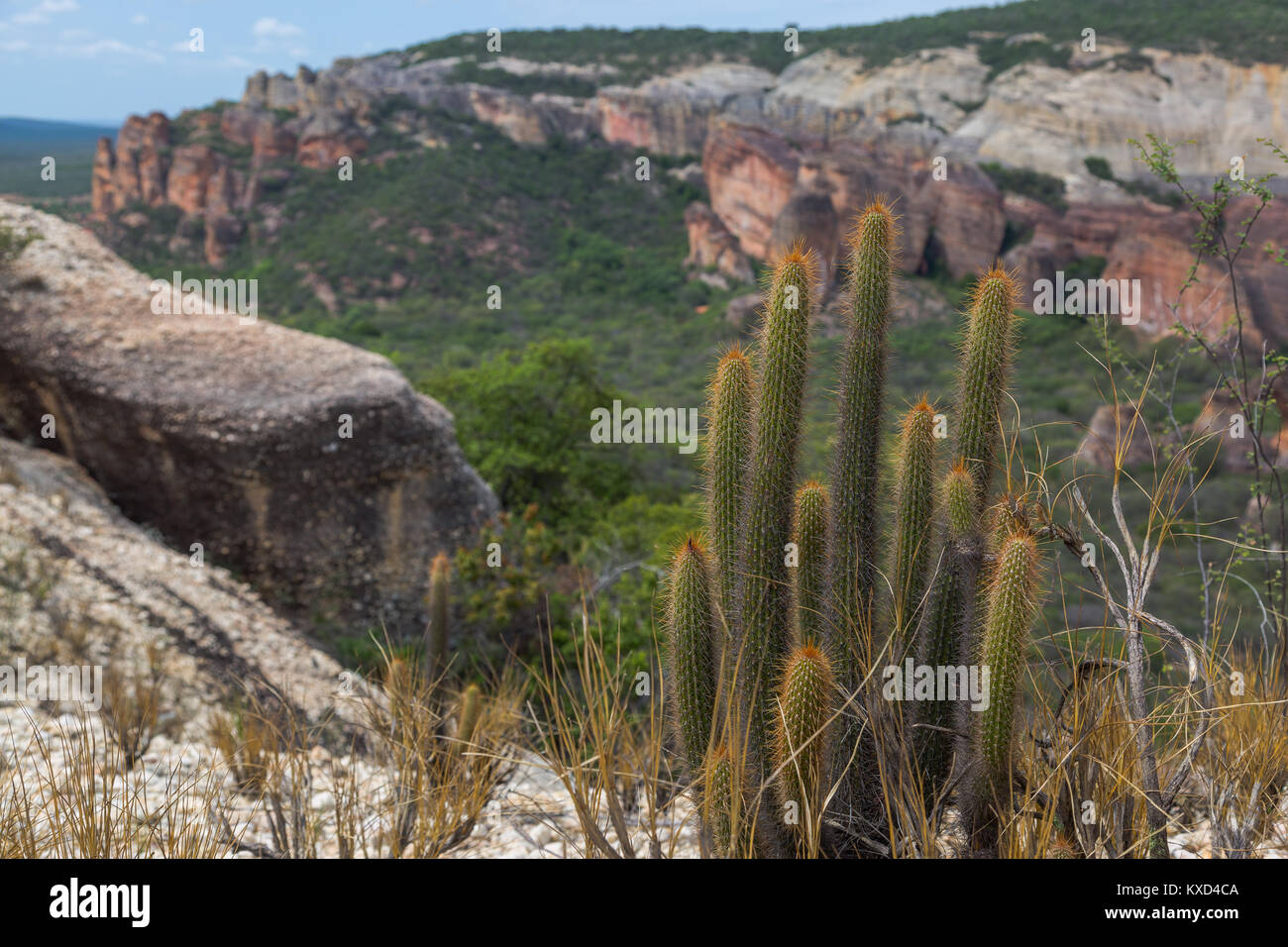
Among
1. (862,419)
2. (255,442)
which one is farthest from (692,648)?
(255,442)

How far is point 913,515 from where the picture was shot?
274 cm

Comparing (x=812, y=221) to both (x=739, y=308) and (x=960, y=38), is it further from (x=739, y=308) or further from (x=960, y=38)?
(x=960, y=38)

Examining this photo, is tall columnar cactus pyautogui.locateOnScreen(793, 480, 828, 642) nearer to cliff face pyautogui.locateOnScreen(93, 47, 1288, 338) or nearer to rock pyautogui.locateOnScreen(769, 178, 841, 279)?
cliff face pyautogui.locateOnScreen(93, 47, 1288, 338)

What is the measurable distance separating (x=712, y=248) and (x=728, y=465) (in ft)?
107

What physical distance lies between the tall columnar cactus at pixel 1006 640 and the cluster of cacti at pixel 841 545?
0.61 feet

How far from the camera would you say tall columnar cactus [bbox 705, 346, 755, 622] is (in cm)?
279

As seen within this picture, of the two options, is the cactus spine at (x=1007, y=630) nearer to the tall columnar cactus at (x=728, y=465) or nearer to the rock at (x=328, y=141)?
the tall columnar cactus at (x=728, y=465)

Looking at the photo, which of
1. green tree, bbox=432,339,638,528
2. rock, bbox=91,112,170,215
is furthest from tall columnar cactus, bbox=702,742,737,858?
rock, bbox=91,112,170,215

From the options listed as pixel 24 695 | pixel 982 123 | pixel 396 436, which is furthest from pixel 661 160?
pixel 24 695

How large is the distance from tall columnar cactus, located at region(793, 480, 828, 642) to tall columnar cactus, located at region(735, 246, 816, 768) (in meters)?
0.04

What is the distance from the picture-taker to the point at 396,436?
26.4ft

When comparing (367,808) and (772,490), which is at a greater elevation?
(772,490)
